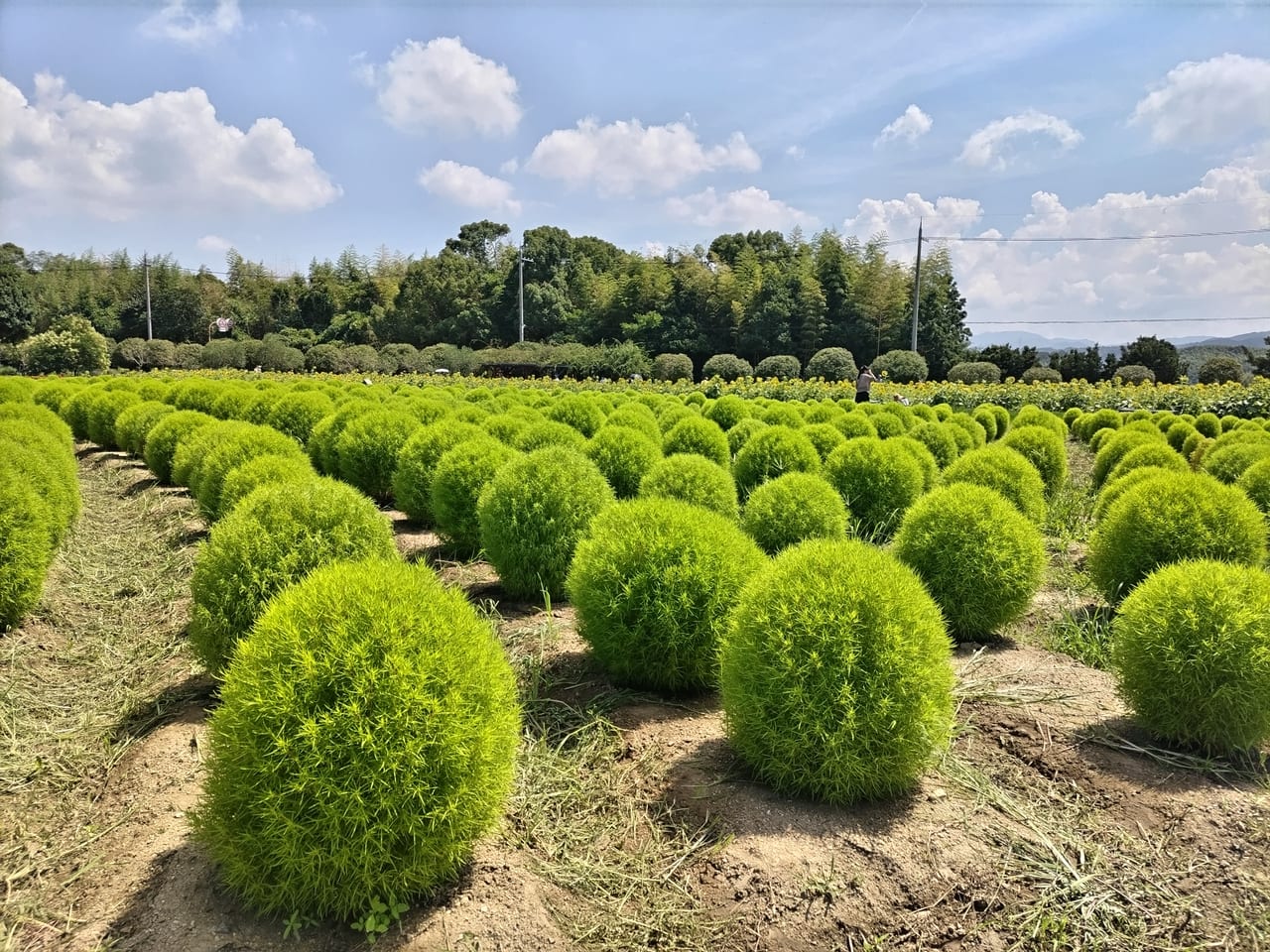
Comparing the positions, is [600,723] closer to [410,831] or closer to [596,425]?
[410,831]

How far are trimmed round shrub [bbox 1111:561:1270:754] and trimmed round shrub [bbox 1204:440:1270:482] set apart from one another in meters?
6.72

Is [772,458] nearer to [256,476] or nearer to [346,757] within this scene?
[256,476]

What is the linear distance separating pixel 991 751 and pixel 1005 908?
1154mm

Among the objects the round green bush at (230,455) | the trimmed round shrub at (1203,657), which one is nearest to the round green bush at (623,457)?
the round green bush at (230,455)

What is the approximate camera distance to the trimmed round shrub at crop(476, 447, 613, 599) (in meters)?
5.74

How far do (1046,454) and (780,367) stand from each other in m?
25.7

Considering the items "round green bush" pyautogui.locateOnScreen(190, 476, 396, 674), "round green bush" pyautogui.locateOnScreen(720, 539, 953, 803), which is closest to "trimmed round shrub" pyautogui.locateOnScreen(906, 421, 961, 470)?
"round green bush" pyautogui.locateOnScreen(720, 539, 953, 803)

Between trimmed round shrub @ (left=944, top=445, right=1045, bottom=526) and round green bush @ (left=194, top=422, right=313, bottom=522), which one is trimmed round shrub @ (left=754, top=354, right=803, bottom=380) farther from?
round green bush @ (left=194, top=422, right=313, bottom=522)

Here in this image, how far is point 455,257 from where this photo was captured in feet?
215

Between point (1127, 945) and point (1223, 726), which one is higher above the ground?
point (1223, 726)

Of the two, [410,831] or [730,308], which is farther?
[730,308]

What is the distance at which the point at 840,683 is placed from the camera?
10.5ft

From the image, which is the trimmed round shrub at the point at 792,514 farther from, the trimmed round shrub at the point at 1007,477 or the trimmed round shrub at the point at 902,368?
the trimmed round shrub at the point at 902,368

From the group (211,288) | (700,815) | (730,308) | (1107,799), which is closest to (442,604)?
(700,815)
